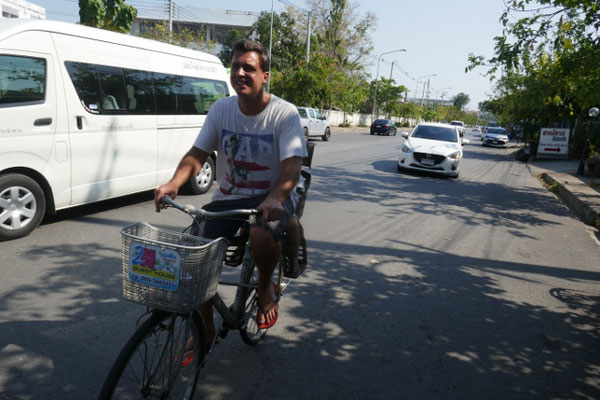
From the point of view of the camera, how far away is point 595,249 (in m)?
6.46

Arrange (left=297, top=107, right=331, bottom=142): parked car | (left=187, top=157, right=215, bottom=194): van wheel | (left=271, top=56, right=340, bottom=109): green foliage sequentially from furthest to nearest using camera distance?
1. (left=271, top=56, right=340, bottom=109): green foliage
2. (left=297, top=107, right=331, bottom=142): parked car
3. (left=187, top=157, right=215, bottom=194): van wheel

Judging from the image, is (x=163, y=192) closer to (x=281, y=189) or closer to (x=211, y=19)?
(x=281, y=189)

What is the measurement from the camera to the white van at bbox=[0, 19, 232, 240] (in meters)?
4.84

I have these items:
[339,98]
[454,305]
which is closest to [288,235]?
[454,305]

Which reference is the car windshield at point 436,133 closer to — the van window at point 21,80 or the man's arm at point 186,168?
the van window at point 21,80

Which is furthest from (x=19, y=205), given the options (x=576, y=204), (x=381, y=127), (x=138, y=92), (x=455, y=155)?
(x=381, y=127)

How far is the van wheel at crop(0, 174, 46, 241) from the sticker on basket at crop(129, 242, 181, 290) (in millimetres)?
3763

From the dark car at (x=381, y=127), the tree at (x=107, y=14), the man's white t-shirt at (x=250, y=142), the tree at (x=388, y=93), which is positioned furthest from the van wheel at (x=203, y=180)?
the tree at (x=388, y=93)

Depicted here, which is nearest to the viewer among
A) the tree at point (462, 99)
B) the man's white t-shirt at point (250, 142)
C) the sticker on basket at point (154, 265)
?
the sticker on basket at point (154, 265)

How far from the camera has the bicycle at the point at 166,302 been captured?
187cm

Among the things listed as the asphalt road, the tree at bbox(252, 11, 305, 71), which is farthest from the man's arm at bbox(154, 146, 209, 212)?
the tree at bbox(252, 11, 305, 71)

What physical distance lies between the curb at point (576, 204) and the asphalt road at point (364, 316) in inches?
52.0

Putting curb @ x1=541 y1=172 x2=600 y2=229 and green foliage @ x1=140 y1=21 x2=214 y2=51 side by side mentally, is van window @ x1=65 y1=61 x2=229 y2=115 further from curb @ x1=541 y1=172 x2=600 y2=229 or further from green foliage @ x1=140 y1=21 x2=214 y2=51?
green foliage @ x1=140 y1=21 x2=214 y2=51

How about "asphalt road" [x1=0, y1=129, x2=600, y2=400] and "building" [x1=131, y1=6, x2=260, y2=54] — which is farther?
"building" [x1=131, y1=6, x2=260, y2=54]
